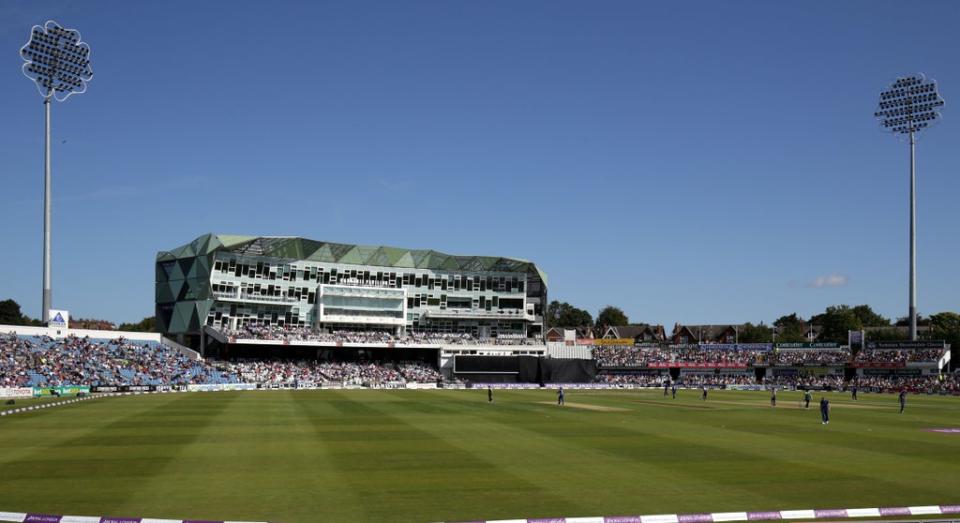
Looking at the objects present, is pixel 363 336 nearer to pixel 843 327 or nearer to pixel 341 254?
pixel 341 254

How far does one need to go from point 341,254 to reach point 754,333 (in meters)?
96.9

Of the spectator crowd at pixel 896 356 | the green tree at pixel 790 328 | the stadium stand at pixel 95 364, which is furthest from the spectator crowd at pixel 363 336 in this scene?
the green tree at pixel 790 328

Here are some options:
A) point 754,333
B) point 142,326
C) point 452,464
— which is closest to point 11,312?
point 142,326

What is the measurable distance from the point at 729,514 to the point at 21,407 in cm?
4264

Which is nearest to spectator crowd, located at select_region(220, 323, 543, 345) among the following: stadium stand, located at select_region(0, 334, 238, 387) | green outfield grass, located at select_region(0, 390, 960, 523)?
stadium stand, located at select_region(0, 334, 238, 387)

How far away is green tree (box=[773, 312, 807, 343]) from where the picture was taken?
513ft

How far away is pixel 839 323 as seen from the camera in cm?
15400

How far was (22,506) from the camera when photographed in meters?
18.1

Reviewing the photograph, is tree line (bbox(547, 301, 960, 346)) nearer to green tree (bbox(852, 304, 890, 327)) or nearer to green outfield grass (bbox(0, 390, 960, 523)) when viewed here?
green tree (bbox(852, 304, 890, 327))

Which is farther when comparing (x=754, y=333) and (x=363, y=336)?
(x=754, y=333)

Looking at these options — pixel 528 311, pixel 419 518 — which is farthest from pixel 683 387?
pixel 419 518

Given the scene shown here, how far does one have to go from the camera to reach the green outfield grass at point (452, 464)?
1894 centimetres

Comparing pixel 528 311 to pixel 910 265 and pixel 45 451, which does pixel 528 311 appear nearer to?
pixel 910 265

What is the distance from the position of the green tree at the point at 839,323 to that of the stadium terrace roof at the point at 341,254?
71029 millimetres
